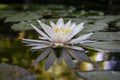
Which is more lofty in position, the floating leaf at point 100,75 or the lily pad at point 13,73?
the floating leaf at point 100,75

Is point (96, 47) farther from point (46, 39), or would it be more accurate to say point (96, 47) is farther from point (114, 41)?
point (46, 39)

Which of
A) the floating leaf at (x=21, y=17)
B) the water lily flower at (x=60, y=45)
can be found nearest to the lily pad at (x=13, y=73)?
the water lily flower at (x=60, y=45)

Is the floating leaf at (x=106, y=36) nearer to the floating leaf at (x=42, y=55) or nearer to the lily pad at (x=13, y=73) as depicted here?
the floating leaf at (x=42, y=55)

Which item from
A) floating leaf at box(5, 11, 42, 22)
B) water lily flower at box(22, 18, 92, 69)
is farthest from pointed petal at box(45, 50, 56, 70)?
floating leaf at box(5, 11, 42, 22)

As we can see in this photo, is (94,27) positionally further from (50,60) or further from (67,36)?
(50,60)

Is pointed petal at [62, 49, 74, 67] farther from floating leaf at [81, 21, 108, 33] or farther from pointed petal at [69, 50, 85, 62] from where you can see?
floating leaf at [81, 21, 108, 33]

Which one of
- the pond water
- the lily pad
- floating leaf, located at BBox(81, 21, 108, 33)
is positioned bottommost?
the lily pad
